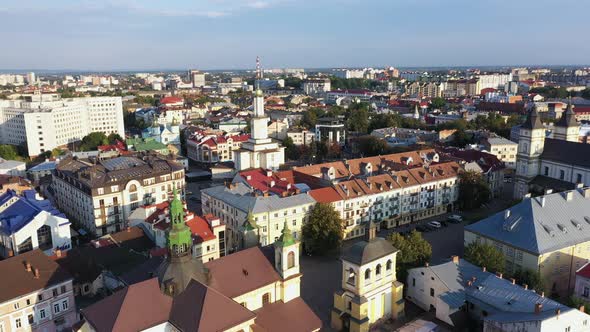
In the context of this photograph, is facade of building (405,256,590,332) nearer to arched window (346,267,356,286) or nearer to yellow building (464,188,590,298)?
yellow building (464,188,590,298)

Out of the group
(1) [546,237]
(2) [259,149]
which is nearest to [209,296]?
(1) [546,237]

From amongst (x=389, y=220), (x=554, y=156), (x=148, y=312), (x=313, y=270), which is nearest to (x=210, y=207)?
(x=313, y=270)

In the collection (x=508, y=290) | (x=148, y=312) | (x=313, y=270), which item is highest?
(x=148, y=312)

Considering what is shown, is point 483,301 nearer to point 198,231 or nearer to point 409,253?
point 409,253

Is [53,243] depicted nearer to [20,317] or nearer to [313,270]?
[20,317]

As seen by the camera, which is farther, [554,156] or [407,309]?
[554,156]

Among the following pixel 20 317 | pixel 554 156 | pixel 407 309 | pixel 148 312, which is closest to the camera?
pixel 148 312
